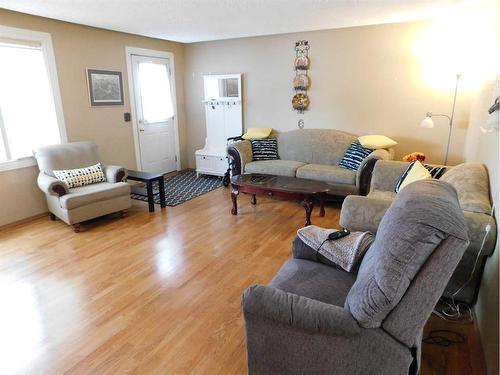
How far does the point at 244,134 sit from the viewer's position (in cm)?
542

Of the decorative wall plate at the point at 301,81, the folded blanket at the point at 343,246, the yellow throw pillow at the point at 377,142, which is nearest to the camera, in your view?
the folded blanket at the point at 343,246

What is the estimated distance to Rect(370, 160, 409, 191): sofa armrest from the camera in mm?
3271

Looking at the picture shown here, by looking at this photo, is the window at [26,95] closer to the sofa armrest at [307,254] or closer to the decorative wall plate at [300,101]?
the decorative wall plate at [300,101]

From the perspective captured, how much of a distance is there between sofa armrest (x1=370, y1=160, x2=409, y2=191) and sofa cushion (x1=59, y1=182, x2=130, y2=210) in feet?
9.23

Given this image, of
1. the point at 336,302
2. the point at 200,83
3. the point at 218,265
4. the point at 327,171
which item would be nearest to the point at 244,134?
the point at 200,83

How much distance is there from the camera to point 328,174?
4.20 metres

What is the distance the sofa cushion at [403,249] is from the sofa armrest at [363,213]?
43.3 inches

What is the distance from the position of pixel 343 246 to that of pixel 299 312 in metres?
0.63

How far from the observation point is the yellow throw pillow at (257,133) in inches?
202

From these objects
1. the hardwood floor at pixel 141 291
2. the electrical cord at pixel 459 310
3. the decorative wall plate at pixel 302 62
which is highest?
the decorative wall plate at pixel 302 62

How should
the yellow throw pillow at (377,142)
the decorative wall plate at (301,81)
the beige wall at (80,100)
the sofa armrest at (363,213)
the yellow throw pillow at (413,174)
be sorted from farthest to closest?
the decorative wall plate at (301,81) < the yellow throw pillow at (377,142) < the beige wall at (80,100) < the yellow throw pillow at (413,174) < the sofa armrest at (363,213)

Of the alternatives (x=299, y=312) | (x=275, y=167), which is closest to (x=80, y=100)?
(x=275, y=167)

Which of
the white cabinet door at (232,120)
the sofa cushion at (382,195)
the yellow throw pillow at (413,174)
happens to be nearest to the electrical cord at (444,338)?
the yellow throw pillow at (413,174)

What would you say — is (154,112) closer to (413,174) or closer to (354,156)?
(354,156)
